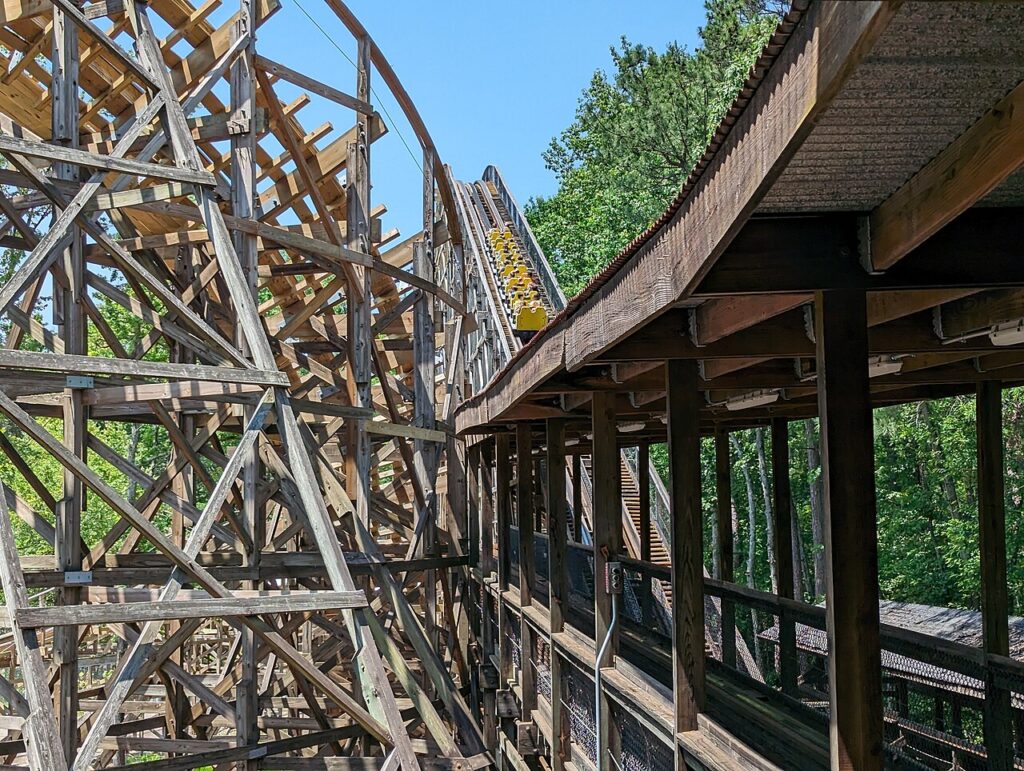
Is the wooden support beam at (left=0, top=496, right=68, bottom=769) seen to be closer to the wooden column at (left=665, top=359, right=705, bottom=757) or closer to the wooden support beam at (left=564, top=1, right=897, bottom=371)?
the wooden column at (left=665, top=359, right=705, bottom=757)

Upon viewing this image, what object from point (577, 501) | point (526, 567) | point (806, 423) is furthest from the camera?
point (806, 423)

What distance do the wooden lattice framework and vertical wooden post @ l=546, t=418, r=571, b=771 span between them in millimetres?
607

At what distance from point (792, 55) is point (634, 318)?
155 centimetres

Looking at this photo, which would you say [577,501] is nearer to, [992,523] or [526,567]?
[526,567]

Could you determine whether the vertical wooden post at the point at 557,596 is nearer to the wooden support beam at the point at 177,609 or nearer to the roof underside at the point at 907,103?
the wooden support beam at the point at 177,609

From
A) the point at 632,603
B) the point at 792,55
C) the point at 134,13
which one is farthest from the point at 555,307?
the point at 792,55

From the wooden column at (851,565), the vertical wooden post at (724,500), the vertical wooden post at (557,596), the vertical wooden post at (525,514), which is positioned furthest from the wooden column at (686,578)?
the vertical wooden post at (724,500)

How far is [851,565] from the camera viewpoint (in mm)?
2906

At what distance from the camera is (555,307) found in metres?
20.4

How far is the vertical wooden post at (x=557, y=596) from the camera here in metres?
7.55

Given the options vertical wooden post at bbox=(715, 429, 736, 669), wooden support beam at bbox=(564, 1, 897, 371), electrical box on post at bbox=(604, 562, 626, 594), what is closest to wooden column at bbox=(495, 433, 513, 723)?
vertical wooden post at bbox=(715, 429, 736, 669)

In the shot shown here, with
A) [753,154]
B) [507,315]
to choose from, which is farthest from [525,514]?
[507,315]

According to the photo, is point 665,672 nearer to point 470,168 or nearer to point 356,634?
point 356,634

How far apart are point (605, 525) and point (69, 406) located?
3687 mm
